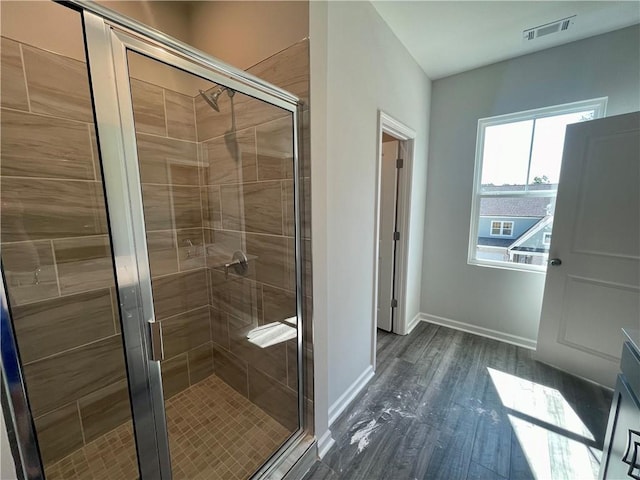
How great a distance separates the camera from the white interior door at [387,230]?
2.50 meters

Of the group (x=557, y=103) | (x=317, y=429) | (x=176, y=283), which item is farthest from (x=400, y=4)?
(x=317, y=429)

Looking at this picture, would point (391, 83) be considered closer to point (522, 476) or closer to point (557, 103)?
point (557, 103)

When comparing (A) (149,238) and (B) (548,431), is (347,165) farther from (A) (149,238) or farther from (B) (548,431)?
(B) (548,431)

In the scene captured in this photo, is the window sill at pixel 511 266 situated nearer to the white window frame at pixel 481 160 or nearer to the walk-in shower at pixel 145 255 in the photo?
the white window frame at pixel 481 160

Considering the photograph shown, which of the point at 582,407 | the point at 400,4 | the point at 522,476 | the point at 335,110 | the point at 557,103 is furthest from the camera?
the point at 557,103

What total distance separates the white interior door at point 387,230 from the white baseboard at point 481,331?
1.87ft

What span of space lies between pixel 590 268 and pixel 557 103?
4.46ft

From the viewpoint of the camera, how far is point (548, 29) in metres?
1.87

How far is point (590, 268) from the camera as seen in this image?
76.2 inches

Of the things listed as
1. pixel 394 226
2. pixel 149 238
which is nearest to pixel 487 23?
pixel 394 226

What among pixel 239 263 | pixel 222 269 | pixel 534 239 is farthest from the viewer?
pixel 534 239

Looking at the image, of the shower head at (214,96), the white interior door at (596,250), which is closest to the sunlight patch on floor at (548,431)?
the white interior door at (596,250)

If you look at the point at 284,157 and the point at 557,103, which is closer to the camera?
the point at 284,157

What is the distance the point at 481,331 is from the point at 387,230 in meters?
1.45
